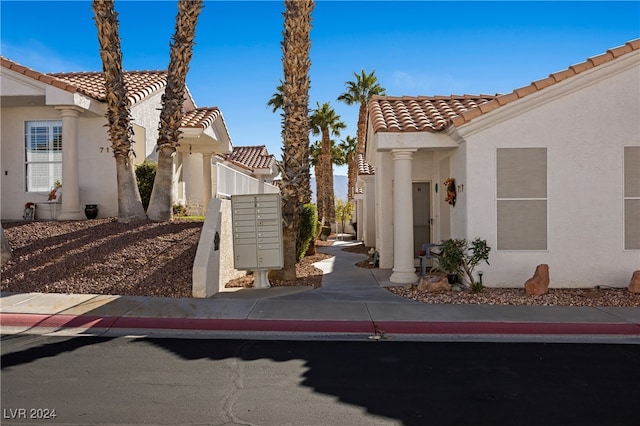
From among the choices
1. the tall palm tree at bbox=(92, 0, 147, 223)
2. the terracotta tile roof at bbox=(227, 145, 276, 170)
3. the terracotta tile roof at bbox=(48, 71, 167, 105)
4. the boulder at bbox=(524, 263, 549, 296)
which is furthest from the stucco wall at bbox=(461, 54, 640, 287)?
the terracotta tile roof at bbox=(227, 145, 276, 170)

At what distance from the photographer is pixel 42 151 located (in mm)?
14703

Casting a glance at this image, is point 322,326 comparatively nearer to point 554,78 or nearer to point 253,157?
point 554,78

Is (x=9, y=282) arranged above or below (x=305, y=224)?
below

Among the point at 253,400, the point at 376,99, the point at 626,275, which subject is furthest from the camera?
the point at 376,99

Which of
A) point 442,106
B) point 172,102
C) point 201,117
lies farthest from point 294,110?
point 201,117

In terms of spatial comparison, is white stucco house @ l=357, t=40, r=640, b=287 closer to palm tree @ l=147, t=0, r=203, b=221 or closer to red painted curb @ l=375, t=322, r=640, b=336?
red painted curb @ l=375, t=322, r=640, b=336

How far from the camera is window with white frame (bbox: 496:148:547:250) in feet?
32.9

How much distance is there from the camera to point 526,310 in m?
8.41

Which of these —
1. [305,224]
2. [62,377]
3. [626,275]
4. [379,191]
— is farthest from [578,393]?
[305,224]

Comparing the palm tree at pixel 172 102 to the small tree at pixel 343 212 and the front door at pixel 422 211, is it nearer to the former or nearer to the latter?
the front door at pixel 422 211

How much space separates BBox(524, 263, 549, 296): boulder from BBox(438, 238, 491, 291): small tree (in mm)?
919

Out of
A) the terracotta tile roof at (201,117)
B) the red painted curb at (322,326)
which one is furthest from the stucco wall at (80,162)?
the red painted curb at (322,326)

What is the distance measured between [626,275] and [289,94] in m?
8.18

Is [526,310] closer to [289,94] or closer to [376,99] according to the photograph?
[289,94]
